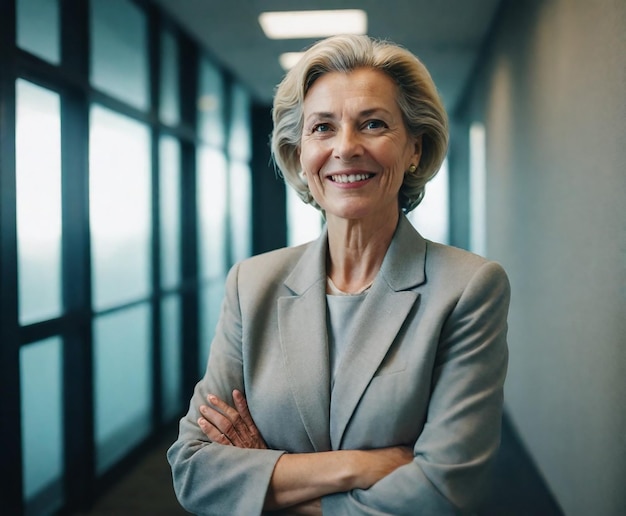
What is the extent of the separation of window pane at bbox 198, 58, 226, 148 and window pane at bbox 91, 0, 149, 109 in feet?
4.33

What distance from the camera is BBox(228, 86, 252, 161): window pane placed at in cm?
675

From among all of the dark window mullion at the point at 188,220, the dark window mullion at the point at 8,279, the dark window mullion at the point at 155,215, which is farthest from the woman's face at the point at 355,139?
the dark window mullion at the point at 188,220

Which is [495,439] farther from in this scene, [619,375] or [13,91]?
[13,91]

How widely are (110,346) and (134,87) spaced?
156cm

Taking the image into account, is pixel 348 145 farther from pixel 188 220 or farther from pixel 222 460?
pixel 188 220

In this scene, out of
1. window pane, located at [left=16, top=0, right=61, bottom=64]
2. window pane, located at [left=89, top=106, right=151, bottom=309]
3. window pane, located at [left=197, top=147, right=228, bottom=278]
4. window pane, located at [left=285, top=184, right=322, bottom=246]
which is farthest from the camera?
window pane, located at [left=285, top=184, right=322, bottom=246]

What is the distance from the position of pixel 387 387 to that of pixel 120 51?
→ 3.13 meters

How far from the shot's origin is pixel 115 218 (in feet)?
11.8

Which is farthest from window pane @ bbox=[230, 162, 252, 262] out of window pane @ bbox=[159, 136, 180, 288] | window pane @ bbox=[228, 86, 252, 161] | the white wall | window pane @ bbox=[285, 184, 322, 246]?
the white wall

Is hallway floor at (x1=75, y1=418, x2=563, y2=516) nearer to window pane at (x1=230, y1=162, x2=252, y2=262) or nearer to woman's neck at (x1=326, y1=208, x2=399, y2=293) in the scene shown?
woman's neck at (x1=326, y1=208, x2=399, y2=293)

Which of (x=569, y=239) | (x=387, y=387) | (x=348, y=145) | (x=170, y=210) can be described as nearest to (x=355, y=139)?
(x=348, y=145)

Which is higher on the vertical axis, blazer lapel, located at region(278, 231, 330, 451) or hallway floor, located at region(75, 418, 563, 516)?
blazer lapel, located at region(278, 231, 330, 451)

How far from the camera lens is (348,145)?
1.25 meters

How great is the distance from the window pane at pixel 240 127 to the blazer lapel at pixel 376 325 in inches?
214
